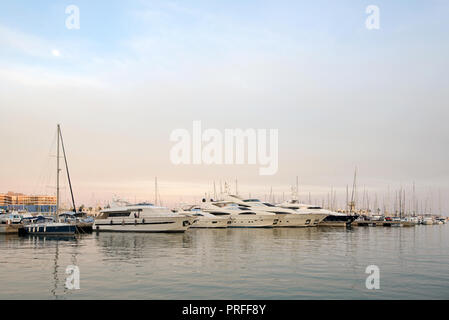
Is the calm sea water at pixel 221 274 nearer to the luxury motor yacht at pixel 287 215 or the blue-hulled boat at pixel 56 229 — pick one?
the blue-hulled boat at pixel 56 229

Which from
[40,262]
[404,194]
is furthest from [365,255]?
[404,194]

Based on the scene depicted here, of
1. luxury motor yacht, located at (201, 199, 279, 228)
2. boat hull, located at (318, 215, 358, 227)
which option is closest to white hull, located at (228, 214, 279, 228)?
luxury motor yacht, located at (201, 199, 279, 228)

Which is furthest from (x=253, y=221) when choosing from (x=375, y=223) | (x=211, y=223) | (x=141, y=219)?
(x=375, y=223)

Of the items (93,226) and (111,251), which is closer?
(111,251)

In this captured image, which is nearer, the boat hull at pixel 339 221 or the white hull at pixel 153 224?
the white hull at pixel 153 224

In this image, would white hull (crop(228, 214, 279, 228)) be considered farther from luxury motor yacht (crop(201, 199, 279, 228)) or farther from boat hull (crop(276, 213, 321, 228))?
boat hull (crop(276, 213, 321, 228))

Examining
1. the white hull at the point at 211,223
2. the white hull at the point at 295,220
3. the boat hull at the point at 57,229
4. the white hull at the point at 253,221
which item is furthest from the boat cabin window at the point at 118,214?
the white hull at the point at 295,220

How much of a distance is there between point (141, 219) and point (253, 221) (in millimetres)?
22758

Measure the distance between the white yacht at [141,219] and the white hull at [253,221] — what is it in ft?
53.3

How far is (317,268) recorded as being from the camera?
23750 mm

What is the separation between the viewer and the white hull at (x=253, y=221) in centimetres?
7106

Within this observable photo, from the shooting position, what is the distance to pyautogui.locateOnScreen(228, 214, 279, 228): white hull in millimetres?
71062

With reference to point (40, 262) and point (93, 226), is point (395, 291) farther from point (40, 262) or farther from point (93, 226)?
point (93, 226)
